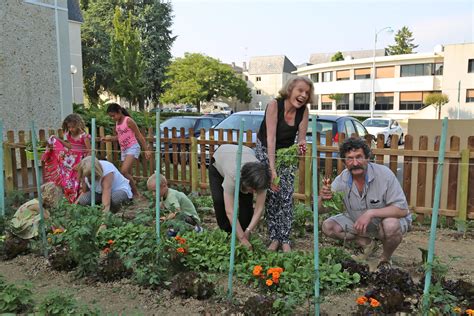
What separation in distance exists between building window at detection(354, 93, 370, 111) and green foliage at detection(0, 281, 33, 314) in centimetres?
4644

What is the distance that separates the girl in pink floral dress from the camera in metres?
5.58

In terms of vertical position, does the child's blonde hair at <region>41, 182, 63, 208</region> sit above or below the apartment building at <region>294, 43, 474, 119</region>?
below

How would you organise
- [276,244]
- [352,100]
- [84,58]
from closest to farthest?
[276,244]
[84,58]
[352,100]

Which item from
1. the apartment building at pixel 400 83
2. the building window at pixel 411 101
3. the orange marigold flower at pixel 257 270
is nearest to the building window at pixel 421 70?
the apartment building at pixel 400 83

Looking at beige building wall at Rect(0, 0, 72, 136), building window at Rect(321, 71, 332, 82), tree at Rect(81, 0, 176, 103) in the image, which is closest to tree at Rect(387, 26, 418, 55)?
building window at Rect(321, 71, 332, 82)

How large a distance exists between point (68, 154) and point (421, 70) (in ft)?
140

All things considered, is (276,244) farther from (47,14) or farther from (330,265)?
(47,14)

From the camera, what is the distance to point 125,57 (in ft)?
103

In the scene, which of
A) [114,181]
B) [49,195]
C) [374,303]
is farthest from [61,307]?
[114,181]

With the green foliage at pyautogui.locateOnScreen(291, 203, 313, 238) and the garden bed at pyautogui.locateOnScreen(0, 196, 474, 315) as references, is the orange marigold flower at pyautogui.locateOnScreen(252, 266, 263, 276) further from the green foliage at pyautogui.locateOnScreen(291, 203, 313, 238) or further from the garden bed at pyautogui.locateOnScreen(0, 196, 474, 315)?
the green foliage at pyautogui.locateOnScreen(291, 203, 313, 238)

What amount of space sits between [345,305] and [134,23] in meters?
39.7

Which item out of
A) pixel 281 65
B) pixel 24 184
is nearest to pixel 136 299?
pixel 24 184

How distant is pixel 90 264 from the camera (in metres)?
3.46

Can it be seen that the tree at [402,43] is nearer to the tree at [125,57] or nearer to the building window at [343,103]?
the building window at [343,103]
